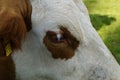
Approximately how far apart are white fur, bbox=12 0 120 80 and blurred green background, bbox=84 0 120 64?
8.62ft

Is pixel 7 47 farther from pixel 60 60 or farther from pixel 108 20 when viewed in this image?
pixel 108 20

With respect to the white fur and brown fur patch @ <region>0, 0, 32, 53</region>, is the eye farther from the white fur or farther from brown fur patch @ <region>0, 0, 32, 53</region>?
brown fur patch @ <region>0, 0, 32, 53</region>

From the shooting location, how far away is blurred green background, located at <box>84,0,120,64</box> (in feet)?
19.0

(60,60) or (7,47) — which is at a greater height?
(7,47)

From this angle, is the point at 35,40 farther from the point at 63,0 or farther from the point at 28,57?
the point at 63,0

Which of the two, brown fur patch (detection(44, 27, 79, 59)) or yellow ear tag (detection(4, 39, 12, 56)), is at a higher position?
yellow ear tag (detection(4, 39, 12, 56))

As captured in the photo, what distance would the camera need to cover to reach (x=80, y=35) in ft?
8.88

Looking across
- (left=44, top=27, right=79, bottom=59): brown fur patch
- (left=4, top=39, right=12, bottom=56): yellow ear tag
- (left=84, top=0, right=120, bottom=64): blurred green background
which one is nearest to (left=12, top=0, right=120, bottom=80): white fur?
(left=44, top=27, right=79, bottom=59): brown fur patch

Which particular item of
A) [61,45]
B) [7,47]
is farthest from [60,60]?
[7,47]

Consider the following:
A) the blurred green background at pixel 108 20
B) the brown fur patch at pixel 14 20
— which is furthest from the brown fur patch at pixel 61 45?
A: the blurred green background at pixel 108 20

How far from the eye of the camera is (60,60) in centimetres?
274

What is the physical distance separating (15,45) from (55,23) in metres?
0.31

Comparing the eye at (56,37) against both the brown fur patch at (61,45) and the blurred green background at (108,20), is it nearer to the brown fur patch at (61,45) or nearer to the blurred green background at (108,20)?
the brown fur patch at (61,45)

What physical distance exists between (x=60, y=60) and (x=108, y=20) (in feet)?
12.7
